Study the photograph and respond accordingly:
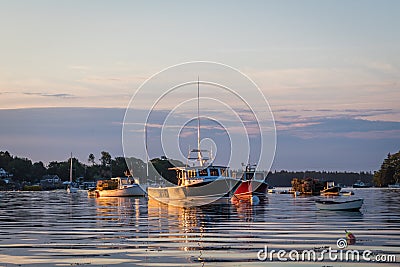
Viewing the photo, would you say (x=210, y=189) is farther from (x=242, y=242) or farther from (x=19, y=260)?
(x=19, y=260)

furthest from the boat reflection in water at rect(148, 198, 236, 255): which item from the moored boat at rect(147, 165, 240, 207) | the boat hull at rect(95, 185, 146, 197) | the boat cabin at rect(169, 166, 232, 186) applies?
the boat hull at rect(95, 185, 146, 197)

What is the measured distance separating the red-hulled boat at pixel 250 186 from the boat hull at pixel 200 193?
105 cm

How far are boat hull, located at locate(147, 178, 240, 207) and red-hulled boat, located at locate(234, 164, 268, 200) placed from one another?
1046 mm

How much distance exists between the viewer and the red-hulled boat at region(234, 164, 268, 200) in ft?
287

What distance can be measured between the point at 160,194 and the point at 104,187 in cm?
5785

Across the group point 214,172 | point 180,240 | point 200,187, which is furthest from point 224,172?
point 180,240

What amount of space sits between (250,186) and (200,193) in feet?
36.6

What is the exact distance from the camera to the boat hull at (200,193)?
7994 cm

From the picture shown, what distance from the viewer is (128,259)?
2544 cm

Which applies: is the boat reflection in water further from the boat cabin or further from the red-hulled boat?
the red-hulled boat

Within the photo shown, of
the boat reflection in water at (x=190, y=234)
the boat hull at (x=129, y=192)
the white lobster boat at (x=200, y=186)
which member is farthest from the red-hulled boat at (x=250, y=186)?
the boat reflection in water at (x=190, y=234)

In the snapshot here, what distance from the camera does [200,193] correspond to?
80.6 meters

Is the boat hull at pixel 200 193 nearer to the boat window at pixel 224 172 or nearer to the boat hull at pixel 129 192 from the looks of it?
the boat window at pixel 224 172

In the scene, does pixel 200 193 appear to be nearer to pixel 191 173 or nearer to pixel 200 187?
pixel 200 187
